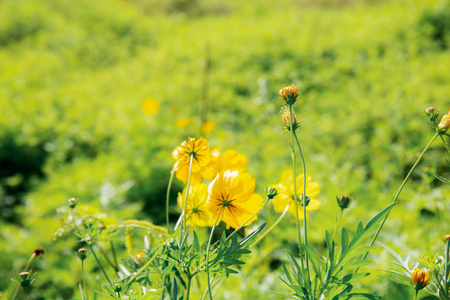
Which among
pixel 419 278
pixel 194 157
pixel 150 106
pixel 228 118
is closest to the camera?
pixel 419 278

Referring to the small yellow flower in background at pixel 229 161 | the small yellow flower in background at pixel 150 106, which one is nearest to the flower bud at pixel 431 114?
the small yellow flower in background at pixel 229 161

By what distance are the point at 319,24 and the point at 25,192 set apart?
13.7ft

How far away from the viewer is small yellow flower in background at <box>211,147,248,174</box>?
22.3 inches

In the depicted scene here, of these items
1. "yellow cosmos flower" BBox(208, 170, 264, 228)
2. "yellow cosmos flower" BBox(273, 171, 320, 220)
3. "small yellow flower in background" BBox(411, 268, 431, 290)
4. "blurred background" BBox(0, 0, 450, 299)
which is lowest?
"small yellow flower in background" BBox(411, 268, 431, 290)

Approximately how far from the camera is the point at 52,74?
4590 mm

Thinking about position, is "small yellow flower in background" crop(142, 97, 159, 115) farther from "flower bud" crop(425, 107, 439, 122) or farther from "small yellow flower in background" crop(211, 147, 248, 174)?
"flower bud" crop(425, 107, 439, 122)

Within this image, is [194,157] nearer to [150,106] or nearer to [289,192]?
[289,192]

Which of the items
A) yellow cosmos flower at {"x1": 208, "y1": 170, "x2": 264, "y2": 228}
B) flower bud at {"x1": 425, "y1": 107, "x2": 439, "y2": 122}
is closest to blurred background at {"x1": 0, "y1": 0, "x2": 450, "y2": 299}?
flower bud at {"x1": 425, "y1": 107, "x2": 439, "y2": 122}

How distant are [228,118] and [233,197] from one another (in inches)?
103

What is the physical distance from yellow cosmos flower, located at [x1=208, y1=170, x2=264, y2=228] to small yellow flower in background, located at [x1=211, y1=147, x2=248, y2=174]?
87mm

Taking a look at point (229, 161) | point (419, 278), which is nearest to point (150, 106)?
point (229, 161)

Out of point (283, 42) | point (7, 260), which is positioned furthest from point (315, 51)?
point (7, 260)

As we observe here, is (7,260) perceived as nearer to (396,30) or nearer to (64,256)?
(64,256)

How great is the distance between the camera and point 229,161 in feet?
1.89
